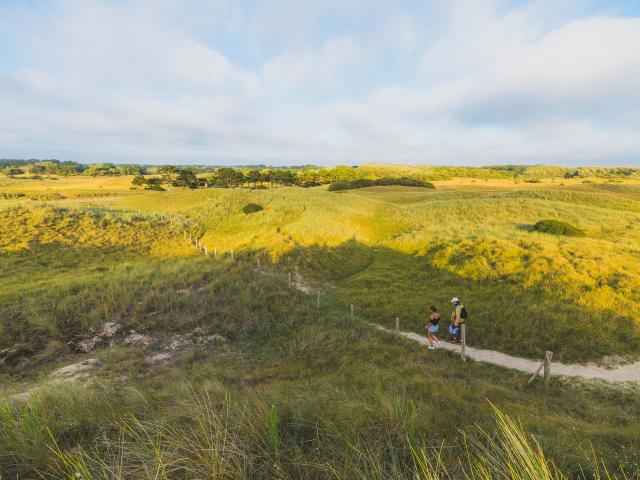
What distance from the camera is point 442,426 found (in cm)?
393

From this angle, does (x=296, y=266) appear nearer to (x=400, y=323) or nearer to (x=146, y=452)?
(x=400, y=323)

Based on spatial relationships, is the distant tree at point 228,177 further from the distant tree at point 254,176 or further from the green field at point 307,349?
the green field at point 307,349

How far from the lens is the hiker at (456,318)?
11211mm

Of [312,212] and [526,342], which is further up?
[312,212]

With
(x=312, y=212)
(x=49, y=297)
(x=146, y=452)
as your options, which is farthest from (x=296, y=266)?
(x=146, y=452)

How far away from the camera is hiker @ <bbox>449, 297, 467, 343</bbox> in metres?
11.2

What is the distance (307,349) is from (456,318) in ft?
19.8

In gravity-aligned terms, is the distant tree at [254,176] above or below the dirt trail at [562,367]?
above

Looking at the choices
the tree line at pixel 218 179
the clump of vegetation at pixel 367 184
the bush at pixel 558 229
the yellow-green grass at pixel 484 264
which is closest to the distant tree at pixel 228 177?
the tree line at pixel 218 179

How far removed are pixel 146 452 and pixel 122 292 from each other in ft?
48.6

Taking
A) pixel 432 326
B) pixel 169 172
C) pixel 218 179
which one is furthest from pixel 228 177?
pixel 432 326

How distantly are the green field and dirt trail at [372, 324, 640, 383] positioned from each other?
1.38 ft

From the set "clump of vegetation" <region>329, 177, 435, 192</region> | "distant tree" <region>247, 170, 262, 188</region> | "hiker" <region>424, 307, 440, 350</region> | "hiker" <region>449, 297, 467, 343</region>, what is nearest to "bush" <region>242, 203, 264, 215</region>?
"hiker" <region>424, 307, 440, 350</region>

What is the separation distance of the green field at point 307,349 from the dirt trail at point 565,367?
1.38 feet
